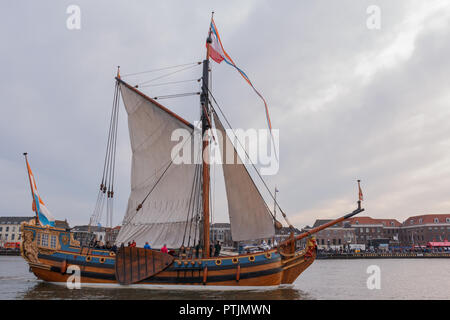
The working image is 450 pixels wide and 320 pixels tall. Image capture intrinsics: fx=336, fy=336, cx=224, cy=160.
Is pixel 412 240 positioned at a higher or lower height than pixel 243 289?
lower

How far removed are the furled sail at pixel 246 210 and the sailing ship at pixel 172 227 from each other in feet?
0.23

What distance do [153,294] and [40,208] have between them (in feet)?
40.8

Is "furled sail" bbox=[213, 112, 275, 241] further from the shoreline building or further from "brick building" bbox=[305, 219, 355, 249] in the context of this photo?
the shoreline building

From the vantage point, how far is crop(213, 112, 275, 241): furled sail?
75.9 ft

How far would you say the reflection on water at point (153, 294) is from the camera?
64.1 feet

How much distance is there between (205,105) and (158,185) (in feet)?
24.9

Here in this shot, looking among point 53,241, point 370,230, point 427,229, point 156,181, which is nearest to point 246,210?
point 156,181

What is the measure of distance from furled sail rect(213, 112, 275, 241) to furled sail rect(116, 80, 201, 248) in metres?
4.06

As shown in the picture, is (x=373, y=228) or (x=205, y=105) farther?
(x=373, y=228)

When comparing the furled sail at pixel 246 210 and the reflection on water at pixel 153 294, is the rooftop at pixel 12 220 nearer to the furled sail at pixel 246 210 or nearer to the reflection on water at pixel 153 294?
the reflection on water at pixel 153 294
